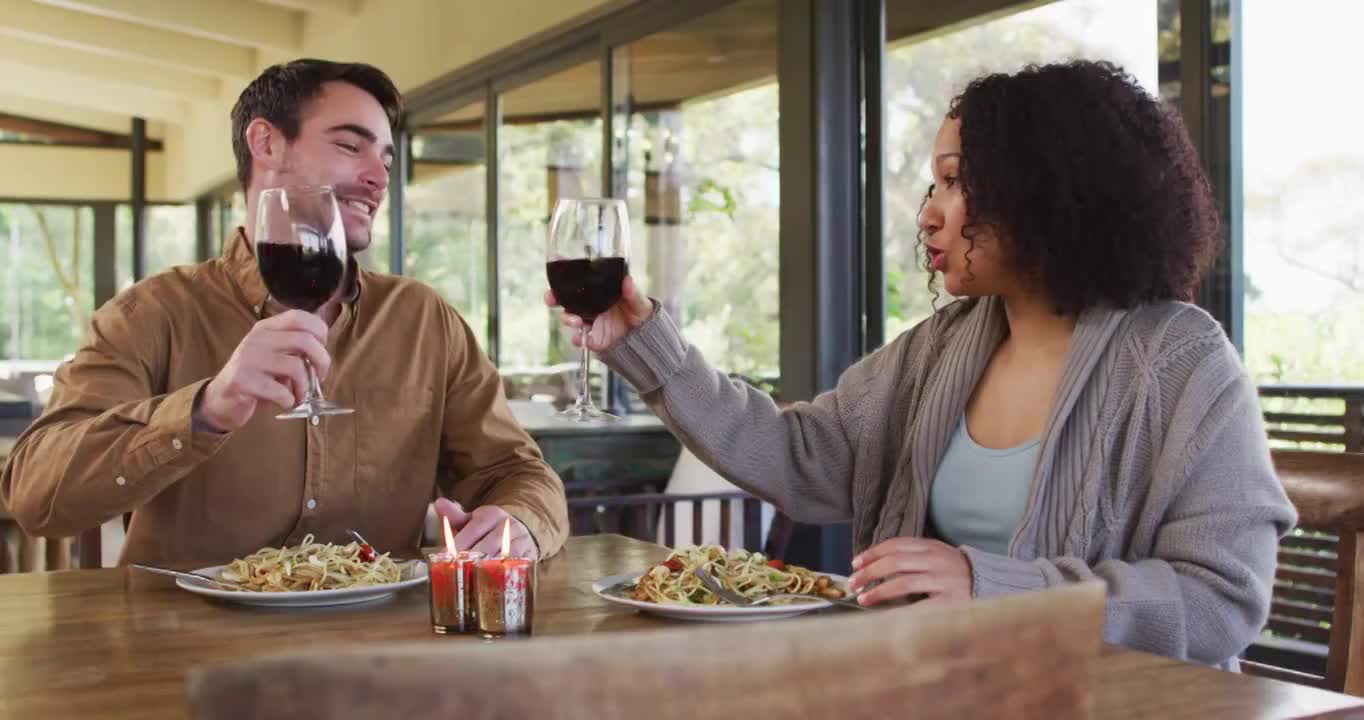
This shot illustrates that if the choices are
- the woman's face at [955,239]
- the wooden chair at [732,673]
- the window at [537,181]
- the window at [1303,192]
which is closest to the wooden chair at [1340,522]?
the woman's face at [955,239]

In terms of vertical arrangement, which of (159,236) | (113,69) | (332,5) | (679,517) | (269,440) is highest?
(113,69)

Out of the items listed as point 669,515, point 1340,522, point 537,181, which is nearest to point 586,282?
point 1340,522

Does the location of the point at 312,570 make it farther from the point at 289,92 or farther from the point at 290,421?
the point at 289,92

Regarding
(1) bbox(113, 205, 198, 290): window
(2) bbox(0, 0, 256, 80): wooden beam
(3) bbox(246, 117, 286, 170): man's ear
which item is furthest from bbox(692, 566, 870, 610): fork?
(1) bbox(113, 205, 198, 290): window

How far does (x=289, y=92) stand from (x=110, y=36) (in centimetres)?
774

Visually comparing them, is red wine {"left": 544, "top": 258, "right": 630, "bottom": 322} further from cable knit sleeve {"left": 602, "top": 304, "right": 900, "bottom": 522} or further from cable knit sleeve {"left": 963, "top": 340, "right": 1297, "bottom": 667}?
cable knit sleeve {"left": 963, "top": 340, "right": 1297, "bottom": 667}

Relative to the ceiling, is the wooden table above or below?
below

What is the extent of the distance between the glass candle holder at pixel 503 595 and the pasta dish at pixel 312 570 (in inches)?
8.7

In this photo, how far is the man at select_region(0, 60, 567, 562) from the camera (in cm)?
163

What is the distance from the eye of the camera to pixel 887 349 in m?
1.92

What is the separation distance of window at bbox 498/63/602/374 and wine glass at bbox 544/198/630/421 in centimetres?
353

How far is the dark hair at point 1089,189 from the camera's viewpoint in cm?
161

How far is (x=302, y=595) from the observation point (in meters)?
1.34

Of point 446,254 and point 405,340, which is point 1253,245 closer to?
point 405,340
